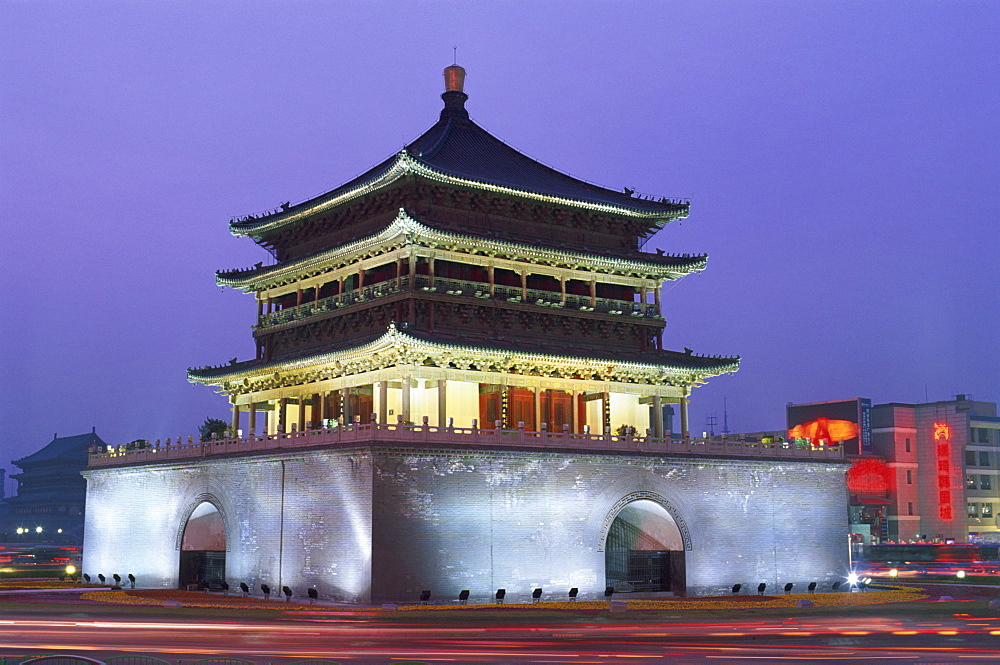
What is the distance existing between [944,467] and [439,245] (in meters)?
61.1

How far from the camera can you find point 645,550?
137 ft

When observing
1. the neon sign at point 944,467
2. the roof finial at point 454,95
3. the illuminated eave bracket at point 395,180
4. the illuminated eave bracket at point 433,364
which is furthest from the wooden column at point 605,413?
the neon sign at point 944,467

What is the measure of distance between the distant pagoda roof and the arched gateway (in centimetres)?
1394

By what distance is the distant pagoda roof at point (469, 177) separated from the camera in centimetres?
4438

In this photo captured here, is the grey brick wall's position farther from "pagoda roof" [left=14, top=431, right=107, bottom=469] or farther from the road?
"pagoda roof" [left=14, top=431, right=107, bottom=469]

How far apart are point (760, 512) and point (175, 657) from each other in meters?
29.2

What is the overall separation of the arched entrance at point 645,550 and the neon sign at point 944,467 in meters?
53.6

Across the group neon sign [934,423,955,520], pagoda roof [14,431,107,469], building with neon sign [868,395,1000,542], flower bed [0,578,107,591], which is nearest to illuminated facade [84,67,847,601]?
flower bed [0,578,107,591]

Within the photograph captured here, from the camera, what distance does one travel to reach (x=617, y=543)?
41.0 meters

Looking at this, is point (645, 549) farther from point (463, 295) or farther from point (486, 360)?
point (463, 295)

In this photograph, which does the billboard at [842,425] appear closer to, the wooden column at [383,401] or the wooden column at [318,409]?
the wooden column at [318,409]

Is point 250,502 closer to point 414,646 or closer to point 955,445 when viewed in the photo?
point 414,646

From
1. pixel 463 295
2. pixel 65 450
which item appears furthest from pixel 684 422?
pixel 65 450

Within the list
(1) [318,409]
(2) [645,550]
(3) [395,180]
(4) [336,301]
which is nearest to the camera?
(2) [645,550]
